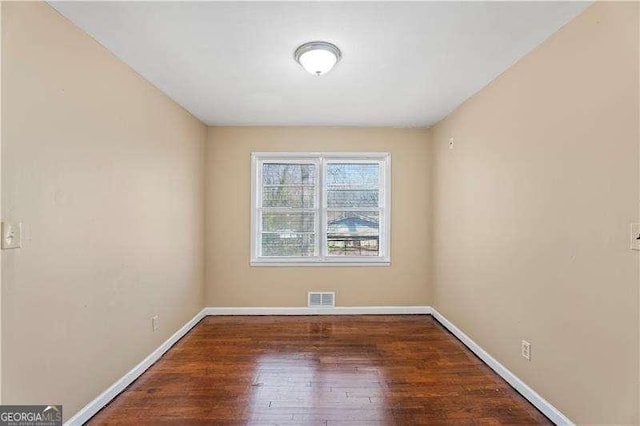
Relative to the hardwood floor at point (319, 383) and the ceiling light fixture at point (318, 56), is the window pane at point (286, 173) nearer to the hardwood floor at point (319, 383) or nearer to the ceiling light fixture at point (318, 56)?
the hardwood floor at point (319, 383)

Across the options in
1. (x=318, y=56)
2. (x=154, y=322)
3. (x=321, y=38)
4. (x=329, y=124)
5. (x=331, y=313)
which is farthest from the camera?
(x=331, y=313)

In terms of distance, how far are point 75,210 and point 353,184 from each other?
306 centimetres

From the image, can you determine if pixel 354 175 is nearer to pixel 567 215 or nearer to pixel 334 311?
pixel 334 311

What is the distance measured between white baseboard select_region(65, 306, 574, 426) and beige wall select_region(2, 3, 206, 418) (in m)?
0.08

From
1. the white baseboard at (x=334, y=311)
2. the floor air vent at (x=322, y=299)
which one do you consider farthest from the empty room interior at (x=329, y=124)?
the floor air vent at (x=322, y=299)

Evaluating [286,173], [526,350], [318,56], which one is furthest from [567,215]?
[286,173]

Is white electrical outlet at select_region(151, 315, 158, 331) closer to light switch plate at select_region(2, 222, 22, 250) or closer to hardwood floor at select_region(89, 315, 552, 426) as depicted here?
hardwood floor at select_region(89, 315, 552, 426)

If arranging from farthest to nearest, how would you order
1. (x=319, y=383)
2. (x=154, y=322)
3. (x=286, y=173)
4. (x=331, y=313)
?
(x=286, y=173) → (x=331, y=313) → (x=154, y=322) → (x=319, y=383)

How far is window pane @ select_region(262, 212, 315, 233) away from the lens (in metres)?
4.29

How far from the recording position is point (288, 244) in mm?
4297

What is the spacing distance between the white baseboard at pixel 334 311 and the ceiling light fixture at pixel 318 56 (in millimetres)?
2922

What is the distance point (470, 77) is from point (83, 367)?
348cm

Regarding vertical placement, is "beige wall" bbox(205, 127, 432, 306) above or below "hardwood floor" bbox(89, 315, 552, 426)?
above

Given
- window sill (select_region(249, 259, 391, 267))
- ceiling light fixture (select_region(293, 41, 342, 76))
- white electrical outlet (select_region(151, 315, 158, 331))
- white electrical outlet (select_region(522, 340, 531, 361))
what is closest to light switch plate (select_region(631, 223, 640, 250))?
white electrical outlet (select_region(522, 340, 531, 361))
